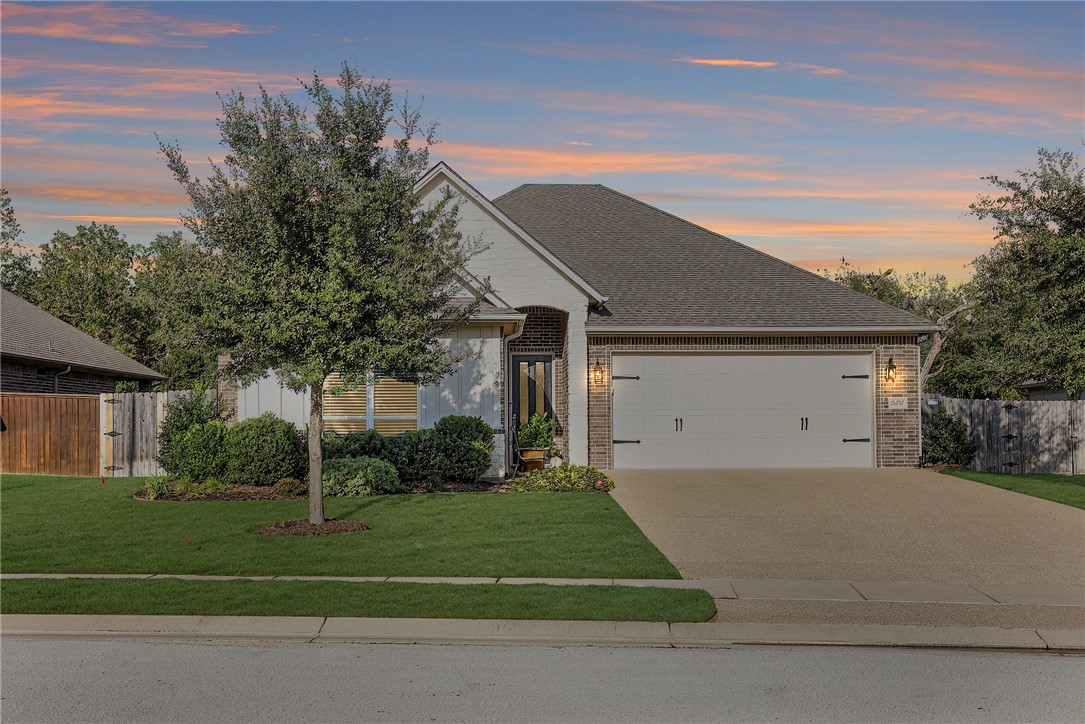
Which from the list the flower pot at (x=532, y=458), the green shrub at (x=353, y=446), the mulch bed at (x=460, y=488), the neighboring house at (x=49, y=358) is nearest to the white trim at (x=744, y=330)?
the flower pot at (x=532, y=458)

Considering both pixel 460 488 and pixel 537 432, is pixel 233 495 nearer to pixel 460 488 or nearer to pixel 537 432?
pixel 460 488

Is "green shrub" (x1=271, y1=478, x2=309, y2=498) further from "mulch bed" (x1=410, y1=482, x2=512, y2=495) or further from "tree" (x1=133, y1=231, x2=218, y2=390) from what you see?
"tree" (x1=133, y1=231, x2=218, y2=390)

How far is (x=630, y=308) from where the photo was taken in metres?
22.4

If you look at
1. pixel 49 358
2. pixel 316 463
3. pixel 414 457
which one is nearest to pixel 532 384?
pixel 414 457

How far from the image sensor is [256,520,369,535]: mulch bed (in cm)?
1270

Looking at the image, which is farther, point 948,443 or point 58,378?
point 58,378

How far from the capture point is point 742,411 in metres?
22.2

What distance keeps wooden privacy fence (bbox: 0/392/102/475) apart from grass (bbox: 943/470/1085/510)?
60.3ft

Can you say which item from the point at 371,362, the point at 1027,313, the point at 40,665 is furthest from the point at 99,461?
the point at 1027,313

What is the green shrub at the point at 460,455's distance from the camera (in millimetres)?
18312

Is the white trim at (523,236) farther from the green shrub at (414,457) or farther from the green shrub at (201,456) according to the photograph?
the green shrub at (201,456)

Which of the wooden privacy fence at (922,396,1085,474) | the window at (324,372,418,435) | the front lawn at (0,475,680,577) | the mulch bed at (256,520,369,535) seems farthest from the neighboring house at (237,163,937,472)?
the mulch bed at (256,520,369,535)

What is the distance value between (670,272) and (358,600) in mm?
16795

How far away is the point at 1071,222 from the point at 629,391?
9.30 m
